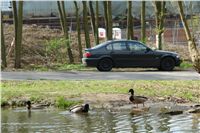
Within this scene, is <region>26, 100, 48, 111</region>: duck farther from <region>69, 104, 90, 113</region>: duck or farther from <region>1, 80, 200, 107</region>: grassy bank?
<region>69, 104, 90, 113</region>: duck

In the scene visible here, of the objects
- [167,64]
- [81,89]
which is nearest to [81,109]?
[81,89]

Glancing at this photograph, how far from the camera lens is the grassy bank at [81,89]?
17.2 meters

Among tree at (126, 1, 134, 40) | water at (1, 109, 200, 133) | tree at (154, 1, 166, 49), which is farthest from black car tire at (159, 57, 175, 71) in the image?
water at (1, 109, 200, 133)

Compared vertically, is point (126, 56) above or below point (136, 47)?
below

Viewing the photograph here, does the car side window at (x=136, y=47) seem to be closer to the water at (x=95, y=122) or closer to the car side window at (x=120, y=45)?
the car side window at (x=120, y=45)

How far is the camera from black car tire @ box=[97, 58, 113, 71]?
28062mm

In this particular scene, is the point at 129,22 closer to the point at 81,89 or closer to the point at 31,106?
the point at 81,89

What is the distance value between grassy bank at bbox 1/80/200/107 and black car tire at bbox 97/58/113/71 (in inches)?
271

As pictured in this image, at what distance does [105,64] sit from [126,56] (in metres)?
1.13

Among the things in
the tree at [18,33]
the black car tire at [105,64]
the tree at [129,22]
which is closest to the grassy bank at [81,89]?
the black car tire at [105,64]

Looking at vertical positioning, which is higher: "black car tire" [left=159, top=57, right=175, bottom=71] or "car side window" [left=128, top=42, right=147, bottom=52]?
"car side window" [left=128, top=42, right=147, bottom=52]

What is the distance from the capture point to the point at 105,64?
28172 mm

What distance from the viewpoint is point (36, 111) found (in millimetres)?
15750

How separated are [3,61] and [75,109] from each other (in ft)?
50.0
